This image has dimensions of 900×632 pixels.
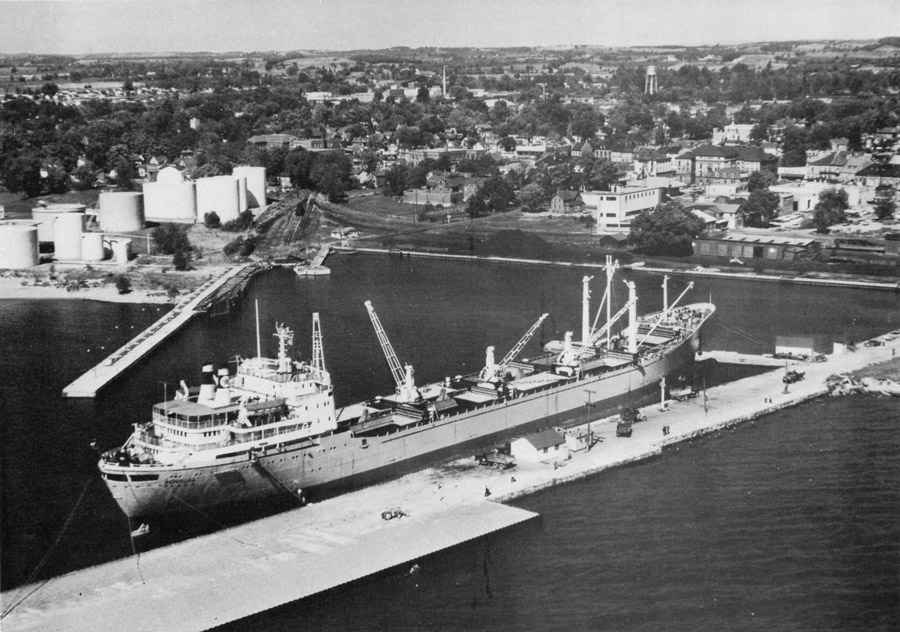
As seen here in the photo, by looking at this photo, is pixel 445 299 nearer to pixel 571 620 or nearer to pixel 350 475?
pixel 350 475

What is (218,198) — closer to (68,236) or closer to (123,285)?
(68,236)

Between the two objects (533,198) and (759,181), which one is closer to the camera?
(533,198)

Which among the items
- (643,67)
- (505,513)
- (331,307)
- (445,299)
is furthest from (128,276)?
(643,67)

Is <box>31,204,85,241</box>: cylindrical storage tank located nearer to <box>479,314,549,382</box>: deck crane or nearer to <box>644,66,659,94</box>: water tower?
<box>479,314,549,382</box>: deck crane

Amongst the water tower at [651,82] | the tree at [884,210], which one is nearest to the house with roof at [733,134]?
the water tower at [651,82]

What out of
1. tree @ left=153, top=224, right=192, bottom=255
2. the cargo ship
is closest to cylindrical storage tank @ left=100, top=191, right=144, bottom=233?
tree @ left=153, top=224, right=192, bottom=255

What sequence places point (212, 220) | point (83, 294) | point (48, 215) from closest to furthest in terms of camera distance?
point (83, 294) → point (48, 215) → point (212, 220)

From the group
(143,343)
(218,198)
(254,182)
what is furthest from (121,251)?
(143,343)
